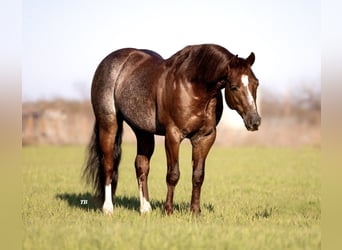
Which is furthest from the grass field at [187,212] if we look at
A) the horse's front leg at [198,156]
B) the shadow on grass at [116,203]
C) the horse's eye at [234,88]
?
the horse's eye at [234,88]

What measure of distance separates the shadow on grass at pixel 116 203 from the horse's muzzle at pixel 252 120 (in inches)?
86.7

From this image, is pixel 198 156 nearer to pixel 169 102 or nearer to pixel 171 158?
pixel 171 158

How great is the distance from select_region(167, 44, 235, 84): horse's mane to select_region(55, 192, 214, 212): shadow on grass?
2.49 meters

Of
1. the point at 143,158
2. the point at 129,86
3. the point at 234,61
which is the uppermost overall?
the point at 234,61

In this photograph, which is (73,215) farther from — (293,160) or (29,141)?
(29,141)

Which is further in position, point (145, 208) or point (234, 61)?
point (145, 208)

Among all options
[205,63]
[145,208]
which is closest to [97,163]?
[145,208]

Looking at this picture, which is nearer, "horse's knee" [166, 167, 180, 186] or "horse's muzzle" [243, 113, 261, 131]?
"horse's muzzle" [243, 113, 261, 131]

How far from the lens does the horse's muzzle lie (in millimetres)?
7109

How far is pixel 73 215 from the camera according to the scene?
8.42 meters

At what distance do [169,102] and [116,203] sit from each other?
11.2 ft

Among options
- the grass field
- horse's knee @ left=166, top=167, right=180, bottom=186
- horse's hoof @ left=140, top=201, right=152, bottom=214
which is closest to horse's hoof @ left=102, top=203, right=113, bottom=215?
the grass field

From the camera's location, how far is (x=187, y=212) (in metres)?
8.16

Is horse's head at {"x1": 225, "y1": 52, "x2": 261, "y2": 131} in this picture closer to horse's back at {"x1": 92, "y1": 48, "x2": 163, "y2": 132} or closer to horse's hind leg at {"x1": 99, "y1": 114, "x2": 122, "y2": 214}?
horse's back at {"x1": 92, "y1": 48, "x2": 163, "y2": 132}
